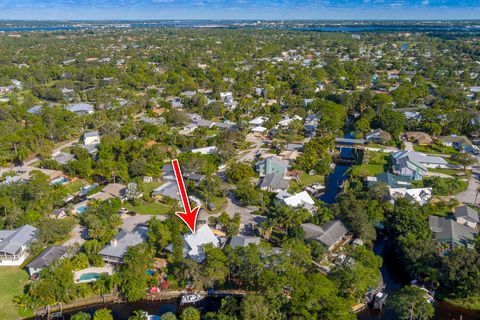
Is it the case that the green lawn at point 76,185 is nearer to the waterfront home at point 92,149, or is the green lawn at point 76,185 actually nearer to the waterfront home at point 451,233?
the waterfront home at point 92,149

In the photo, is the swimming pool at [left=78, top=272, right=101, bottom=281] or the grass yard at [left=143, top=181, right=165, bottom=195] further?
the grass yard at [left=143, top=181, right=165, bottom=195]

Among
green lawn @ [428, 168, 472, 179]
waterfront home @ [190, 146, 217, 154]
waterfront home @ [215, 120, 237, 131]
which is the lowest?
green lawn @ [428, 168, 472, 179]

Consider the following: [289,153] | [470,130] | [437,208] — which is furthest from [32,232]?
[470,130]

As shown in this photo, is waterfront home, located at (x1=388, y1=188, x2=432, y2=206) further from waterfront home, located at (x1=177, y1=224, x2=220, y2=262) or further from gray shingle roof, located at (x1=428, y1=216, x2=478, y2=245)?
waterfront home, located at (x1=177, y1=224, x2=220, y2=262)

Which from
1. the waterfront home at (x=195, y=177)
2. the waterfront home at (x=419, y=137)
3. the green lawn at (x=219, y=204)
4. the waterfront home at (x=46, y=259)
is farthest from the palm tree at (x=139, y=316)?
the waterfront home at (x=419, y=137)

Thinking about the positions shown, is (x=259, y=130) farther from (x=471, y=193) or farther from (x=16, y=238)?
(x=16, y=238)

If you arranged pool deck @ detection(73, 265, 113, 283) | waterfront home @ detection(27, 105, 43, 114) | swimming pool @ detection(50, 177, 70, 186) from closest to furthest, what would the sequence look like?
pool deck @ detection(73, 265, 113, 283), swimming pool @ detection(50, 177, 70, 186), waterfront home @ detection(27, 105, 43, 114)

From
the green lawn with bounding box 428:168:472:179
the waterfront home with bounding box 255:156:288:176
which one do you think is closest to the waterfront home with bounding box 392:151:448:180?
the green lawn with bounding box 428:168:472:179
